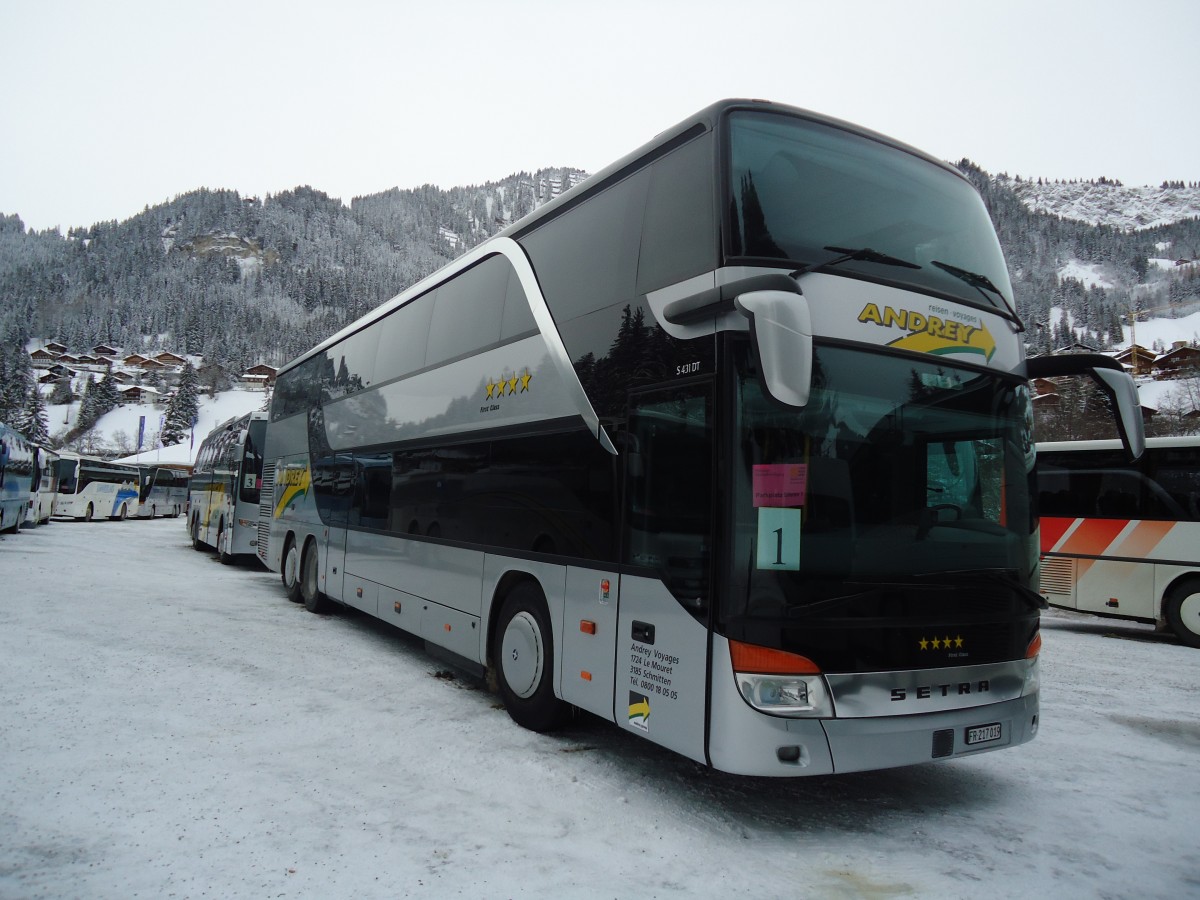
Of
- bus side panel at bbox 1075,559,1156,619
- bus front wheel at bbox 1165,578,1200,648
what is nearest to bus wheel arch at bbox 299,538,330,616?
bus side panel at bbox 1075,559,1156,619

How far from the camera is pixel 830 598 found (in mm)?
4215

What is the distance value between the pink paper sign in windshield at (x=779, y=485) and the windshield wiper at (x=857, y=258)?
1.09m

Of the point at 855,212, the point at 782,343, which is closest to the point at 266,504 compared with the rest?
the point at 855,212

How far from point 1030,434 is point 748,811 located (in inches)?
119

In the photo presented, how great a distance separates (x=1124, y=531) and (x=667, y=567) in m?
11.8

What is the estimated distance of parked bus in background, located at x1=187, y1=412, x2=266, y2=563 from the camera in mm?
19031

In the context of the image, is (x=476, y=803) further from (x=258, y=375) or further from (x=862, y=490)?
(x=258, y=375)

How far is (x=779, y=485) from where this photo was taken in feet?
13.9

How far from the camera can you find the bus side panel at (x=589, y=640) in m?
5.30

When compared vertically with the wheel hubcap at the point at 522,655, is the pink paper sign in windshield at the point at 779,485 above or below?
above

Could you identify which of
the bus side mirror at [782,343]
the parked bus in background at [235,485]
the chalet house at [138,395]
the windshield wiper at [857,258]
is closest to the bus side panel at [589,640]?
the bus side mirror at [782,343]

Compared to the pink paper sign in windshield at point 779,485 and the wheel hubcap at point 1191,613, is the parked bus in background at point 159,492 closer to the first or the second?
the wheel hubcap at point 1191,613

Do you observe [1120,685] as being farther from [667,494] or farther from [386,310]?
[386,310]

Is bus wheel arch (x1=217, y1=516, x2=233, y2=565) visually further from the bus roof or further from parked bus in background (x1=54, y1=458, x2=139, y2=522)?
parked bus in background (x1=54, y1=458, x2=139, y2=522)
